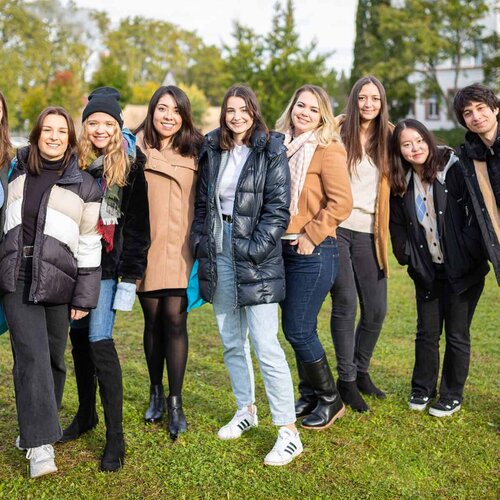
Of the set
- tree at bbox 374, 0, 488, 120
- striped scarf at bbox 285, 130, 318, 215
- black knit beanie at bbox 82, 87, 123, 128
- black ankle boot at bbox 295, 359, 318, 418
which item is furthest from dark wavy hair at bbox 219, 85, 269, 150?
tree at bbox 374, 0, 488, 120

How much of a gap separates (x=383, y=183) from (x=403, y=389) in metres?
1.74

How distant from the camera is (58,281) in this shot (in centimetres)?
371

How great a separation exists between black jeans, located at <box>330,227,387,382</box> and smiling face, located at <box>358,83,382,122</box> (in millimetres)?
833

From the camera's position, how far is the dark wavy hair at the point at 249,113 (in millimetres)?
4102

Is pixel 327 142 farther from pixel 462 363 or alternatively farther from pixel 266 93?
pixel 266 93

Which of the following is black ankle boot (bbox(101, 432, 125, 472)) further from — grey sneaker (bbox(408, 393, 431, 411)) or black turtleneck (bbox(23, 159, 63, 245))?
grey sneaker (bbox(408, 393, 431, 411))

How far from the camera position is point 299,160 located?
4.31m

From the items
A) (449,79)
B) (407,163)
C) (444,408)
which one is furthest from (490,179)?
(449,79)

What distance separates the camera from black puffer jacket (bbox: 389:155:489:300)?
15.2ft

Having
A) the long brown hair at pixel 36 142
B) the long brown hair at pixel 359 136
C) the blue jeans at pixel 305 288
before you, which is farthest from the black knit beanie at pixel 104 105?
the long brown hair at pixel 359 136

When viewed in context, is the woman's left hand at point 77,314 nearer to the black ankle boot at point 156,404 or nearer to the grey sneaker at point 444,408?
the black ankle boot at point 156,404

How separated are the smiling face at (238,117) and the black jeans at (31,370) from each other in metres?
1.51

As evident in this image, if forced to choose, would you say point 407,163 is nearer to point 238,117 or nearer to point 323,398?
point 238,117

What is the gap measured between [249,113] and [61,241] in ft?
4.36
